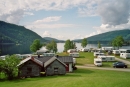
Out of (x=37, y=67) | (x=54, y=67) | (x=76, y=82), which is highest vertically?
(x=37, y=67)

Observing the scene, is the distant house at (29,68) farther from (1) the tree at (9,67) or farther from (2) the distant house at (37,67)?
(1) the tree at (9,67)

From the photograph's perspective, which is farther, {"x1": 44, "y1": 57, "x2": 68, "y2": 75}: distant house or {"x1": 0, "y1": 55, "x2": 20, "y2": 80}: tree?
{"x1": 44, "y1": 57, "x2": 68, "y2": 75}: distant house

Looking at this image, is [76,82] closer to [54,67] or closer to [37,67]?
[54,67]

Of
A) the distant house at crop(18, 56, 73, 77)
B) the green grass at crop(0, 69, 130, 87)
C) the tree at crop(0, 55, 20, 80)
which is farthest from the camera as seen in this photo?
the distant house at crop(18, 56, 73, 77)

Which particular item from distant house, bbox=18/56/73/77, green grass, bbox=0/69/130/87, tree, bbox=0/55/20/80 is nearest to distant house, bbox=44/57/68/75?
distant house, bbox=18/56/73/77

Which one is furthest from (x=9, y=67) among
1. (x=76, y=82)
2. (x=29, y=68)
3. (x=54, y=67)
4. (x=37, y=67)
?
(x=76, y=82)

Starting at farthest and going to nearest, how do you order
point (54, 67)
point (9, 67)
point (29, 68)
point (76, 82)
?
1. point (54, 67)
2. point (29, 68)
3. point (9, 67)
4. point (76, 82)

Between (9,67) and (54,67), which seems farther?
(54,67)

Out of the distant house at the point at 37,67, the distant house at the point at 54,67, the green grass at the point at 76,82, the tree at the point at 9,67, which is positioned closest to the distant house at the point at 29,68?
the distant house at the point at 37,67

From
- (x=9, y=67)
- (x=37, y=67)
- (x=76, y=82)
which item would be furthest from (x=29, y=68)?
(x=76, y=82)

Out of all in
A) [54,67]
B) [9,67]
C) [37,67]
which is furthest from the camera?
[54,67]

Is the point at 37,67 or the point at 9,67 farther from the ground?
the point at 9,67

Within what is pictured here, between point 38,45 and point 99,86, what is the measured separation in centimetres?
7786

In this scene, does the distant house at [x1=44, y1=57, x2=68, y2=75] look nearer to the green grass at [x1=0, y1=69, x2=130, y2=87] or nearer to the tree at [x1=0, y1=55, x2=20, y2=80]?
the tree at [x1=0, y1=55, x2=20, y2=80]
